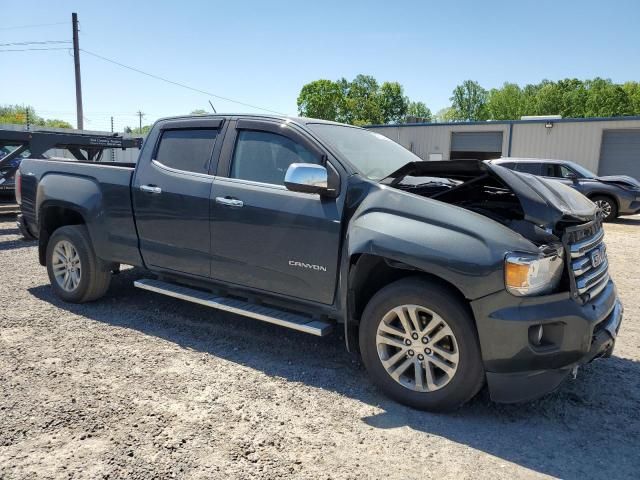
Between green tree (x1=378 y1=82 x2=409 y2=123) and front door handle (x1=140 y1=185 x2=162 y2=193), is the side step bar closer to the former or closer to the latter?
front door handle (x1=140 y1=185 x2=162 y2=193)

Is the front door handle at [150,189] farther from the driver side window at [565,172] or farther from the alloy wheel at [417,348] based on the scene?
the driver side window at [565,172]

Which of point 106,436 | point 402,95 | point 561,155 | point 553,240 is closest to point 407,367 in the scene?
point 553,240

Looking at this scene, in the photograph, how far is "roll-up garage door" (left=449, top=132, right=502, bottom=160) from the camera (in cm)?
2523

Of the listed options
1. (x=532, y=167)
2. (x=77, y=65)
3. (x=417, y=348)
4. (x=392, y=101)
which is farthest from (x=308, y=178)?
(x=392, y=101)

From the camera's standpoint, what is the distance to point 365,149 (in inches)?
168

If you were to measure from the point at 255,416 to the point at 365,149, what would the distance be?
7.56ft

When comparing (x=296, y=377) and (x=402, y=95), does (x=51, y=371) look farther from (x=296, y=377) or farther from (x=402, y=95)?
(x=402, y=95)

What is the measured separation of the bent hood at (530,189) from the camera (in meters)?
3.08

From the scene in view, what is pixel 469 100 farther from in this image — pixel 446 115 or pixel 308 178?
pixel 308 178

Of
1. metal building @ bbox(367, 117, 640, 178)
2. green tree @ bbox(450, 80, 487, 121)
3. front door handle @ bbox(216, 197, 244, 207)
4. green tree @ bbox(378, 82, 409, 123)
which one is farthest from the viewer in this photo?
green tree @ bbox(450, 80, 487, 121)

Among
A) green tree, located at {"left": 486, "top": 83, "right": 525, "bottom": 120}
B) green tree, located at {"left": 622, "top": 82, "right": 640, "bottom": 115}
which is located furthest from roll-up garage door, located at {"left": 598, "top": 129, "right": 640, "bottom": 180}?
green tree, located at {"left": 486, "top": 83, "right": 525, "bottom": 120}

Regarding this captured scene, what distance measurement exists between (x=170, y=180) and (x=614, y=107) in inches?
3757

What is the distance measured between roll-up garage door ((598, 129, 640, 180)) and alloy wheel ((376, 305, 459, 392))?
23096mm

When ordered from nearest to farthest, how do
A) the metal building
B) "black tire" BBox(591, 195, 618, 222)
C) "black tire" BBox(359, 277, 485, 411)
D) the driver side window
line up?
"black tire" BBox(359, 277, 485, 411), the driver side window, "black tire" BBox(591, 195, 618, 222), the metal building
